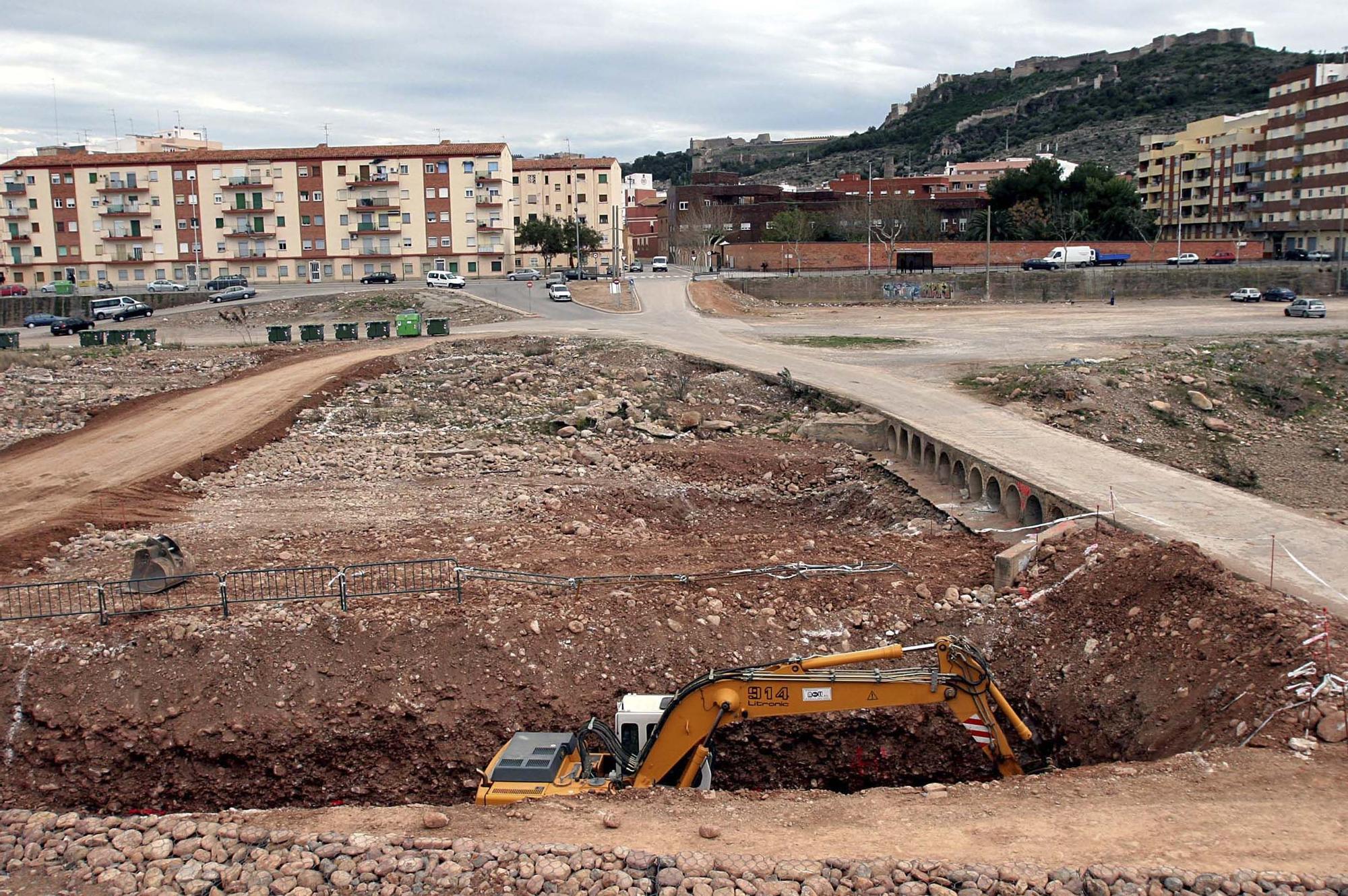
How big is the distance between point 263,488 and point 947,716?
15.3 metres

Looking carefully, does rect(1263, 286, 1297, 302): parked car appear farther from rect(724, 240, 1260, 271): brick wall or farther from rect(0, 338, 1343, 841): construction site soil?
rect(0, 338, 1343, 841): construction site soil

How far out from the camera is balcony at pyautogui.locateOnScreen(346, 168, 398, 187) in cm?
8262

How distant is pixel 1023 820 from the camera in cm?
942

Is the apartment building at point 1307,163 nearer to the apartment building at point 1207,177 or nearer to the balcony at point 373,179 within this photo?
the apartment building at point 1207,177

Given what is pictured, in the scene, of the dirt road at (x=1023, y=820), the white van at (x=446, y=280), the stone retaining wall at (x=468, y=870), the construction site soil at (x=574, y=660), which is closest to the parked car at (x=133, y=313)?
the white van at (x=446, y=280)

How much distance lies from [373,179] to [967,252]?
149ft

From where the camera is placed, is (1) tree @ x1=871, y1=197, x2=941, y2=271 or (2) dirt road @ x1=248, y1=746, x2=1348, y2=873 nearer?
(2) dirt road @ x1=248, y1=746, x2=1348, y2=873

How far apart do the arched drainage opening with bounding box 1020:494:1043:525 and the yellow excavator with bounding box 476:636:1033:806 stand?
8.07 meters

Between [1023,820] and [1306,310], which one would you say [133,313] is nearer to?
[1306,310]

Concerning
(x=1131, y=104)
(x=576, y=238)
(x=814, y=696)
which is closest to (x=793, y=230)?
(x=576, y=238)

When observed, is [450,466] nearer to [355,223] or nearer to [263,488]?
[263,488]

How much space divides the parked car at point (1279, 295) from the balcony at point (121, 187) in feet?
257

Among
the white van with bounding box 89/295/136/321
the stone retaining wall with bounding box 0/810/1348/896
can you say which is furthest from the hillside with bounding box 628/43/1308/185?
the stone retaining wall with bounding box 0/810/1348/896

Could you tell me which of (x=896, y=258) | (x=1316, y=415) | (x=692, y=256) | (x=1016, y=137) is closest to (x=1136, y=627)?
(x=1316, y=415)
